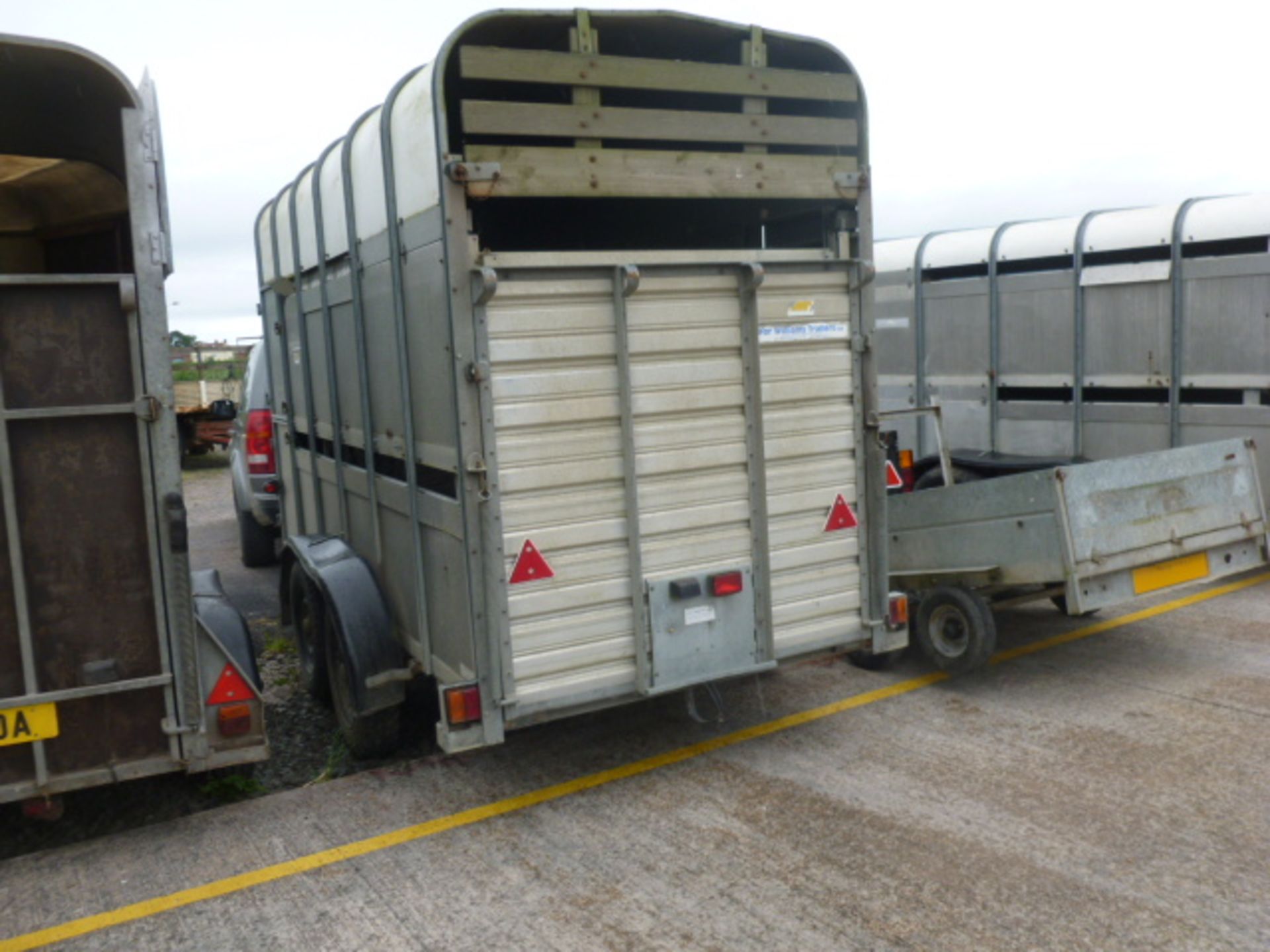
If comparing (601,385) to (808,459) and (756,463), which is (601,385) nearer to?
(756,463)

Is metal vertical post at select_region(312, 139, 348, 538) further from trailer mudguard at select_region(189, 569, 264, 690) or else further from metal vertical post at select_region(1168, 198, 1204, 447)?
metal vertical post at select_region(1168, 198, 1204, 447)

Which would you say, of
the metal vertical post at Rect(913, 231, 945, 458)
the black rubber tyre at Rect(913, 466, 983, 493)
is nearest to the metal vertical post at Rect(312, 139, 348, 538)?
the black rubber tyre at Rect(913, 466, 983, 493)

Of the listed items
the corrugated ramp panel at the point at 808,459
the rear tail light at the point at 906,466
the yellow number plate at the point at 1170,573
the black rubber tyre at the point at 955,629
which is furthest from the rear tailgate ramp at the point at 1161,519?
the rear tail light at the point at 906,466

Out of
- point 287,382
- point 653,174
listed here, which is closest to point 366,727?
point 653,174

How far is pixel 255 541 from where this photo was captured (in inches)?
424

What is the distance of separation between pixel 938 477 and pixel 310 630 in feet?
17.7

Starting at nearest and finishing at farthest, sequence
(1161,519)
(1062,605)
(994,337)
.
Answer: (1161,519) → (1062,605) → (994,337)

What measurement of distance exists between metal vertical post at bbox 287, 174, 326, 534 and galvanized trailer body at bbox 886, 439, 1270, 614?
3.60 metres

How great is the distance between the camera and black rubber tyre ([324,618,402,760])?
5.30 meters

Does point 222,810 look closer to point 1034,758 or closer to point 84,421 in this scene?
point 84,421

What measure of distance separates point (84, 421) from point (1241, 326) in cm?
776

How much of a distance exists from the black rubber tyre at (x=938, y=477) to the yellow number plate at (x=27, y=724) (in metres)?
6.73

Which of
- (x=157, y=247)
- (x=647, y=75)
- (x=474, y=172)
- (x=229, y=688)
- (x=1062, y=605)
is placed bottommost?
(x=1062, y=605)

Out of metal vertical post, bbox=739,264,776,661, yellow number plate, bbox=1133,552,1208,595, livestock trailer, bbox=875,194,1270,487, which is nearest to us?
metal vertical post, bbox=739,264,776,661
